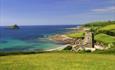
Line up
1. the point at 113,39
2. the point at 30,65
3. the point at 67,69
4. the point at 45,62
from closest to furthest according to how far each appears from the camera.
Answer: the point at 67,69 → the point at 30,65 → the point at 45,62 → the point at 113,39

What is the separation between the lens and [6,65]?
78.0ft

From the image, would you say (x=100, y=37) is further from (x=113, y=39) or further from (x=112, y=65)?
(x=112, y=65)

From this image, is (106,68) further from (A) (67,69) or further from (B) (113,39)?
(B) (113,39)

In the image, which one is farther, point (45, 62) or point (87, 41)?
point (87, 41)

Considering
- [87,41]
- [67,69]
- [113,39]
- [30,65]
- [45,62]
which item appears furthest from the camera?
[113,39]

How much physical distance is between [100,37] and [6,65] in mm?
105265

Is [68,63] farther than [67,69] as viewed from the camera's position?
Yes

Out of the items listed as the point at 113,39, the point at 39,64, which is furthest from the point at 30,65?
the point at 113,39

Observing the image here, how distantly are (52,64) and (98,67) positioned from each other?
4384 mm

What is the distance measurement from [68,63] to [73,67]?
6.29ft

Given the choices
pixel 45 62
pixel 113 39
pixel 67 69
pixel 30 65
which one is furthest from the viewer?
pixel 113 39

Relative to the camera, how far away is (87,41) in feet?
260

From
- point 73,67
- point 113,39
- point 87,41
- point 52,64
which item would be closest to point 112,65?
point 73,67

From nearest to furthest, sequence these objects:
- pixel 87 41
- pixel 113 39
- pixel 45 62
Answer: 1. pixel 45 62
2. pixel 87 41
3. pixel 113 39
